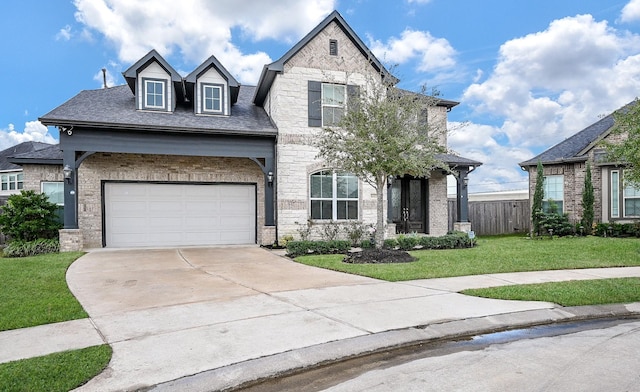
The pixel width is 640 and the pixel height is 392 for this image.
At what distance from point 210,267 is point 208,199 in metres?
6.00

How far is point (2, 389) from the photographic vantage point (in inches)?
140

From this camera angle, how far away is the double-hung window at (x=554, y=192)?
19.0m

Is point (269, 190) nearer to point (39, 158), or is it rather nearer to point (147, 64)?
point (147, 64)

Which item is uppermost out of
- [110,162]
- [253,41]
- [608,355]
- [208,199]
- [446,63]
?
[253,41]

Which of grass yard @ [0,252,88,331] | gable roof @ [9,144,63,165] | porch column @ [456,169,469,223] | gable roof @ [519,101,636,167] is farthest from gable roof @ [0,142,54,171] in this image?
gable roof @ [519,101,636,167]

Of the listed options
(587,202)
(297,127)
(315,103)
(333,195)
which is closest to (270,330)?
(333,195)

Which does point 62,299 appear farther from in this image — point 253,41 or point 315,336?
point 253,41

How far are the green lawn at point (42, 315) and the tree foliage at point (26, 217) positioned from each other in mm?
2898

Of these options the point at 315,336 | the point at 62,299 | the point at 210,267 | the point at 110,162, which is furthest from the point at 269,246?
the point at 315,336

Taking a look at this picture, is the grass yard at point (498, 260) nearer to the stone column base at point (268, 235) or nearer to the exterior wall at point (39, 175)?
the stone column base at point (268, 235)

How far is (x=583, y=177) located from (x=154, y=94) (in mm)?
17823

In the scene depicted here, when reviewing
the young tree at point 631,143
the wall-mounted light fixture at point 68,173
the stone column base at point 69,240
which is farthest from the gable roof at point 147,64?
the young tree at point 631,143

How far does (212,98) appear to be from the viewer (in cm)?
1598

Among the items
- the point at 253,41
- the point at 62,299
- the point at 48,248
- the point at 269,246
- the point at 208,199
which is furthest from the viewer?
the point at 253,41
